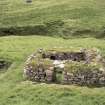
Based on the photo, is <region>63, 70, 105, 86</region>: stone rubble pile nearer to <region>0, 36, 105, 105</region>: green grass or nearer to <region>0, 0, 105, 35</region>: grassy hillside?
<region>0, 36, 105, 105</region>: green grass

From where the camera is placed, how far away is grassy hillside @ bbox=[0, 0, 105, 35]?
38125mm

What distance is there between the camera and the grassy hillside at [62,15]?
1501 inches

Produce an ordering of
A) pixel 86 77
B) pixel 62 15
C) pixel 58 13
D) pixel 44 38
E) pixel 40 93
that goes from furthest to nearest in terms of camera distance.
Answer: pixel 58 13 → pixel 62 15 → pixel 44 38 → pixel 86 77 → pixel 40 93

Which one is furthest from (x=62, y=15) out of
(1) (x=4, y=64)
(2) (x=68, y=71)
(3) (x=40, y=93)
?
(3) (x=40, y=93)

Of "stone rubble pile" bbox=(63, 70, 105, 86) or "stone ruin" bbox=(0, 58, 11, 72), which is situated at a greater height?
"stone rubble pile" bbox=(63, 70, 105, 86)

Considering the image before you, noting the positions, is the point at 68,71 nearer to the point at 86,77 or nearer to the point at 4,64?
the point at 86,77

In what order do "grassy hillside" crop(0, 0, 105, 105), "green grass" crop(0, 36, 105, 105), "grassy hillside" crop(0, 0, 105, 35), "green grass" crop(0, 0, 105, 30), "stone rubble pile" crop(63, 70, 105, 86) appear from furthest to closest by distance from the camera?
1. "green grass" crop(0, 0, 105, 30)
2. "grassy hillside" crop(0, 0, 105, 35)
3. "stone rubble pile" crop(63, 70, 105, 86)
4. "grassy hillside" crop(0, 0, 105, 105)
5. "green grass" crop(0, 36, 105, 105)

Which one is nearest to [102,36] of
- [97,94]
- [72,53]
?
[72,53]

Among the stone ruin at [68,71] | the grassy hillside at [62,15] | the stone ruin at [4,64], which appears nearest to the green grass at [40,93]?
the stone ruin at [68,71]

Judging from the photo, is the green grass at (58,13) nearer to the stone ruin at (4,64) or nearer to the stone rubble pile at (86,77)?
the stone ruin at (4,64)

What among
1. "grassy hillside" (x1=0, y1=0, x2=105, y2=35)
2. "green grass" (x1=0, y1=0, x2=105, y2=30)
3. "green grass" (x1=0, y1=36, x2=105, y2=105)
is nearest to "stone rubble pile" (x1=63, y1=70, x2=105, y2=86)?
"green grass" (x1=0, y1=36, x2=105, y2=105)

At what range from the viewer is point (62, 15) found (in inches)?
1661

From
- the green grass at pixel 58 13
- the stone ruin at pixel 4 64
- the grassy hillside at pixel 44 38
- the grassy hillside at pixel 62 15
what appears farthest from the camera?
the green grass at pixel 58 13

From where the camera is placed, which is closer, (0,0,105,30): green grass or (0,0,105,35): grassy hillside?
(0,0,105,35): grassy hillside
